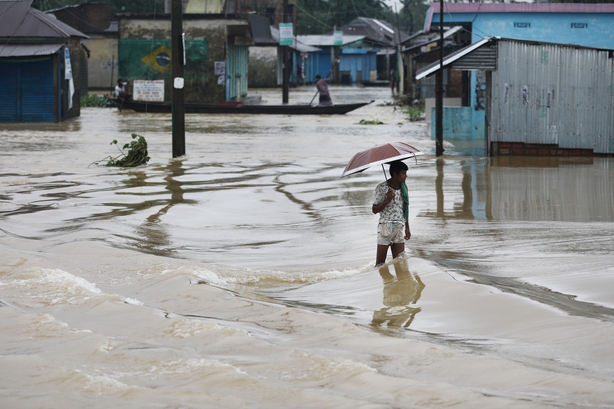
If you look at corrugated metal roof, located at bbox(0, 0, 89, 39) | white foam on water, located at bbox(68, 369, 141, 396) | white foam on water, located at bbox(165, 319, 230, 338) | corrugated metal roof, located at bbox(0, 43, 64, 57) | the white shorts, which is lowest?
white foam on water, located at bbox(68, 369, 141, 396)

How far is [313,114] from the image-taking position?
3550cm

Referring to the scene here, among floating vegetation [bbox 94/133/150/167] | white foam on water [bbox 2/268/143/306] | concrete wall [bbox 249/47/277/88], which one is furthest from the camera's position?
concrete wall [bbox 249/47/277/88]

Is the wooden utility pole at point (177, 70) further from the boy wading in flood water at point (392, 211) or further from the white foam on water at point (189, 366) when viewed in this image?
the white foam on water at point (189, 366)

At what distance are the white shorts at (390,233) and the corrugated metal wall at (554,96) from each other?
38.3ft

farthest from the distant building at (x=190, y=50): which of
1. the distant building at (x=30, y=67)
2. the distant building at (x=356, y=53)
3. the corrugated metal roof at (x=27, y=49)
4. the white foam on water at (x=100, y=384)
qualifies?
the white foam on water at (x=100, y=384)

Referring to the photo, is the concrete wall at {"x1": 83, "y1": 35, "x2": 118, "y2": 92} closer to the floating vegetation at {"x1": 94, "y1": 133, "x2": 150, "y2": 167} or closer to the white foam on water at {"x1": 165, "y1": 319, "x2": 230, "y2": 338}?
the floating vegetation at {"x1": 94, "y1": 133, "x2": 150, "y2": 167}

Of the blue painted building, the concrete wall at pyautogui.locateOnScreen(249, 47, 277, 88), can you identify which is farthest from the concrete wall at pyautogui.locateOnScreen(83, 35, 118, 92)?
the blue painted building

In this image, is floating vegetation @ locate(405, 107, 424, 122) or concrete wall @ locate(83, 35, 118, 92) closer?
floating vegetation @ locate(405, 107, 424, 122)

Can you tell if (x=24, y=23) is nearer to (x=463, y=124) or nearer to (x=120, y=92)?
(x=120, y=92)

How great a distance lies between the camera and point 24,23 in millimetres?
30391

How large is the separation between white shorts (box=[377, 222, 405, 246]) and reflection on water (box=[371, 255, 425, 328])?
17 cm

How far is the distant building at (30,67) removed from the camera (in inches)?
1176

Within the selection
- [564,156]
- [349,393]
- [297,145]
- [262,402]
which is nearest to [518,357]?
[349,393]

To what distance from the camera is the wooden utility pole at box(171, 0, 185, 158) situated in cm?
1898
